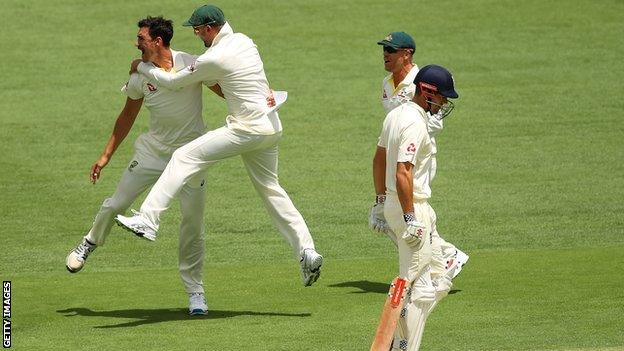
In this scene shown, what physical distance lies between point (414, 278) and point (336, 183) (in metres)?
7.04

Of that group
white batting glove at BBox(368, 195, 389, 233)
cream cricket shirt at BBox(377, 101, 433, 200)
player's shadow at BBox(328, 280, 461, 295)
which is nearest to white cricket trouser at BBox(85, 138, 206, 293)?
player's shadow at BBox(328, 280, 461, 295)

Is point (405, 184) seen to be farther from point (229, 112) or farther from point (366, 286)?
point (366, 286)

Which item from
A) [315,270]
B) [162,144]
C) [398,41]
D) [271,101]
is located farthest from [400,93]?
[162,144]

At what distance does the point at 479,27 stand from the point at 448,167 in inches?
206

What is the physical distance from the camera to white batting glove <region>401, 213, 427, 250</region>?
873 centimetres

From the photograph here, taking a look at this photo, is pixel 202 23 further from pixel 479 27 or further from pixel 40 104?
pixel 479 27

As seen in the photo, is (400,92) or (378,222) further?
(400,92)

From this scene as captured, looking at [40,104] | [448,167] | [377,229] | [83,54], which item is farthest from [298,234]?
[83,54]

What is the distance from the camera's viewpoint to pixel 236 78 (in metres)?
10.8

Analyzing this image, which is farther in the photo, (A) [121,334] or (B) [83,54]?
(B) [83,54]

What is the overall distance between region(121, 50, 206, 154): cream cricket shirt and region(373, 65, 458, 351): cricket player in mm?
2499

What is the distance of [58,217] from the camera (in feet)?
48.1

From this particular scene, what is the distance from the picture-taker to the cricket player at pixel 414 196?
344 inches

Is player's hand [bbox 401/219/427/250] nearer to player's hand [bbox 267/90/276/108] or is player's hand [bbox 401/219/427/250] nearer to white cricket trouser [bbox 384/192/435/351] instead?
white cricket trouser [bbox 384/192/435/351]
